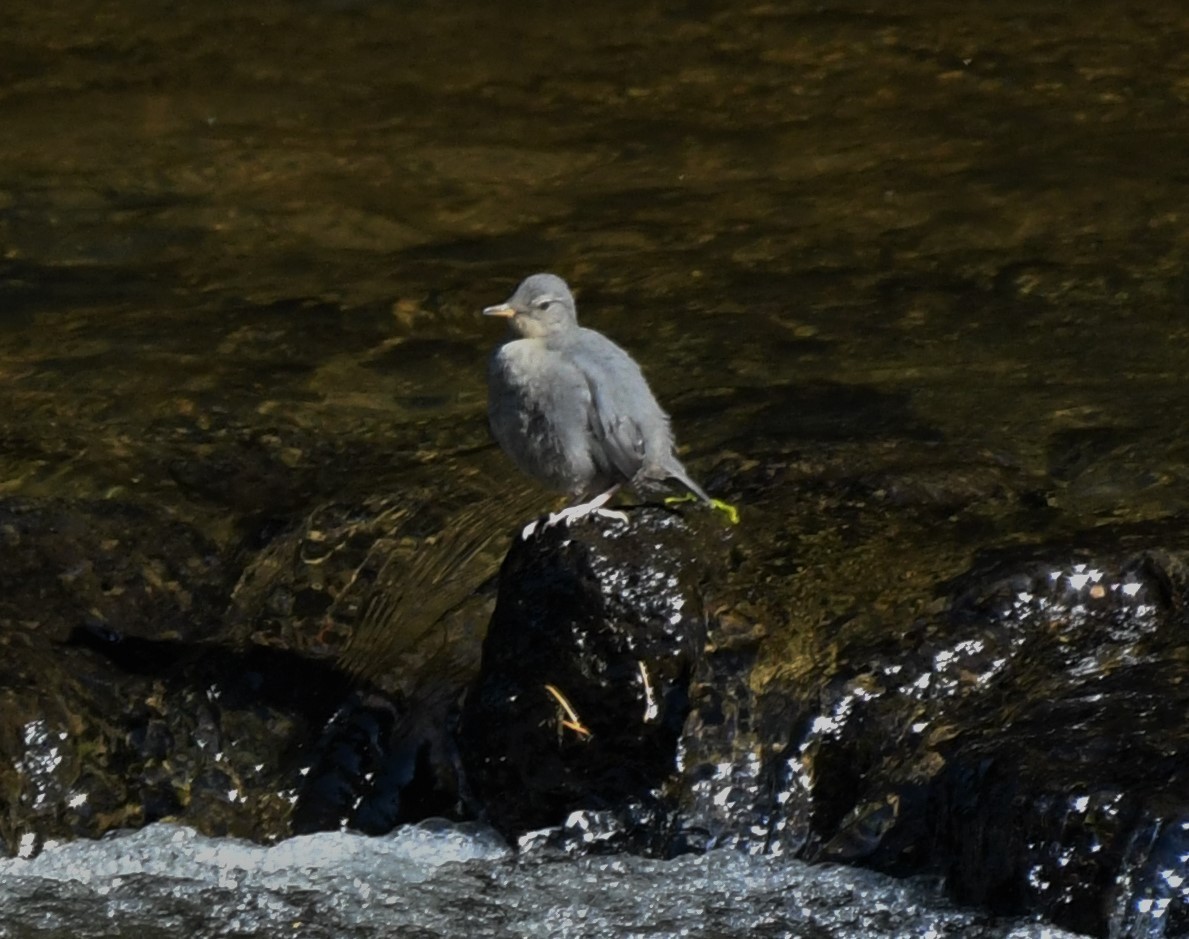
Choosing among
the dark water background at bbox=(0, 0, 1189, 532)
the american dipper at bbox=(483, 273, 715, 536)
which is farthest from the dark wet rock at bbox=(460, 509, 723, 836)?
the dark water background at bbox=(0, 0, 1189, 532)

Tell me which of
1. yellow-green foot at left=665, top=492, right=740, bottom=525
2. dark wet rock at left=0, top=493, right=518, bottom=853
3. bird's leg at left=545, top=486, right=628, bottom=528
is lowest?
dark wet rock at left=0, top=493, right=518, bottom=853

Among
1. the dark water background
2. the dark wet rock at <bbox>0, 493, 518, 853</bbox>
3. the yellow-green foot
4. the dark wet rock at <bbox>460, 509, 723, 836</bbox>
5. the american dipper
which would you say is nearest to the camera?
the dark wet rock at <bbox>460, 509, 723, 836</bbox>

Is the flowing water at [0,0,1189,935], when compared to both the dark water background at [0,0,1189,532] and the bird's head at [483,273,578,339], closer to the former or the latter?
the dark water background at [0,0,1189,532]

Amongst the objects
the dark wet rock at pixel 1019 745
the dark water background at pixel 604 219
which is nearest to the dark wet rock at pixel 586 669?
the dark wet rock at pixel 1019 745

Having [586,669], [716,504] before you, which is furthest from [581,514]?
[716,504]

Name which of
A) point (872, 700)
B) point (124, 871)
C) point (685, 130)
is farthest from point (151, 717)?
point (685, 130)

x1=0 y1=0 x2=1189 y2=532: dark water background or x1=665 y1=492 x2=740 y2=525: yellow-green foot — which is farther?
x1=0 y1=0 x2=1189 y2=532: dark water background

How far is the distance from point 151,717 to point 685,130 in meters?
5.32

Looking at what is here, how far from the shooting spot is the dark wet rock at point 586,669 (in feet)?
16.7

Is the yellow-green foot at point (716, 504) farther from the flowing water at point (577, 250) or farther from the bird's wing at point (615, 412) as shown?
the flowing water at point (577, 250)

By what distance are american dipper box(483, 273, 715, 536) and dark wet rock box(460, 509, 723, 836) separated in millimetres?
152

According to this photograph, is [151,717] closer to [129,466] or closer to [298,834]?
[298,834]

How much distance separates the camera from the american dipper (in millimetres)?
5371

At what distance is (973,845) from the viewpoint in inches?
188
